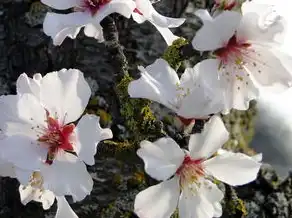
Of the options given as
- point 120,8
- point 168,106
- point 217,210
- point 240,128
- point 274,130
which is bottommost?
point 274,130

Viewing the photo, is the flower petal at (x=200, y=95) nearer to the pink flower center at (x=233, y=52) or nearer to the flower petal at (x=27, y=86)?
the pink flower center at (x=233, y=52)

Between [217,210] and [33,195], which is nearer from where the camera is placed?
[217,210]

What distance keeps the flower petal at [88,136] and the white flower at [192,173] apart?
59mm

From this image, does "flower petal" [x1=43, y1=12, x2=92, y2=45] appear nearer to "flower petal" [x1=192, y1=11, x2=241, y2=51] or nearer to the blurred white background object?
"flower petal" [x1=192, y1=11, x2=241, y2=51]

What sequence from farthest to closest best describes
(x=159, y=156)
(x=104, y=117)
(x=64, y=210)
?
(x=104, y=117) → (x=64, y=210) → (x=159, y=156)

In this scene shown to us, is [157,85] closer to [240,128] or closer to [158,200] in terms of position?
[158,200]

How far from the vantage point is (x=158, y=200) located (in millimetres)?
856

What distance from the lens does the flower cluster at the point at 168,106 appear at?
0.83 meters

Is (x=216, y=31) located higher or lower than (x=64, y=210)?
higher

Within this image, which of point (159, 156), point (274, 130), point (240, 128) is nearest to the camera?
point (159, 156)

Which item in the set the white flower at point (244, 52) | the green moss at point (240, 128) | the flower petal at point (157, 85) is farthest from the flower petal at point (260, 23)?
the green moss at point (240, 128)

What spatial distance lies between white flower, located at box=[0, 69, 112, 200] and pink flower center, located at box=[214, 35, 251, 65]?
18 centimetres

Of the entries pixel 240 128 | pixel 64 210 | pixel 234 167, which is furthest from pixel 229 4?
pixel 240 128

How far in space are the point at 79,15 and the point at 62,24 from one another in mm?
31
